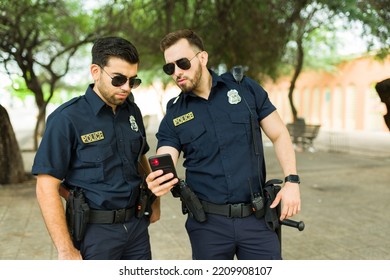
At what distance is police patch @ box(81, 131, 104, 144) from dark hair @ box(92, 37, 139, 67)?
1.23ft

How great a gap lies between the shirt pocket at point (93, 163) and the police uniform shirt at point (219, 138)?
42cm

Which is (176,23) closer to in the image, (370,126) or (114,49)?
(114,49)

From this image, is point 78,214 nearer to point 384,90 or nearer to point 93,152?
point 93,152

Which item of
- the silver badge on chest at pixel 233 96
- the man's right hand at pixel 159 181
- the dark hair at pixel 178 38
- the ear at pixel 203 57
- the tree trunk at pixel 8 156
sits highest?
the dark hair at pixel 178 38

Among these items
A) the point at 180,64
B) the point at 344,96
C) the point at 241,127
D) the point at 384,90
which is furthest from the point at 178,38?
the point at 344,96

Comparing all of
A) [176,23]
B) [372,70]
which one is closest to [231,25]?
[176,23]

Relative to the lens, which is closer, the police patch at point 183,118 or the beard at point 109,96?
the beard at point 109,96

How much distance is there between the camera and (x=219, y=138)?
2506mm

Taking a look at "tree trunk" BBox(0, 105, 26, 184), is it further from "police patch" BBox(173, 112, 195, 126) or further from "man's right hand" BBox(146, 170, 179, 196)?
"man's right hand" BBox(146, 170, 179, 196)

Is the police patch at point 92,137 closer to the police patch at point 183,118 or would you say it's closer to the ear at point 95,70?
the ear at point 95,70

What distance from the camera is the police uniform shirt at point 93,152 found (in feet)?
7.22

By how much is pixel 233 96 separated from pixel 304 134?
14.0m

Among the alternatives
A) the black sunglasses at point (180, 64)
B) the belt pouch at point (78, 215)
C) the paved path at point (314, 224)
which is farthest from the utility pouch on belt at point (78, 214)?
the paved path at point (314, 224)
